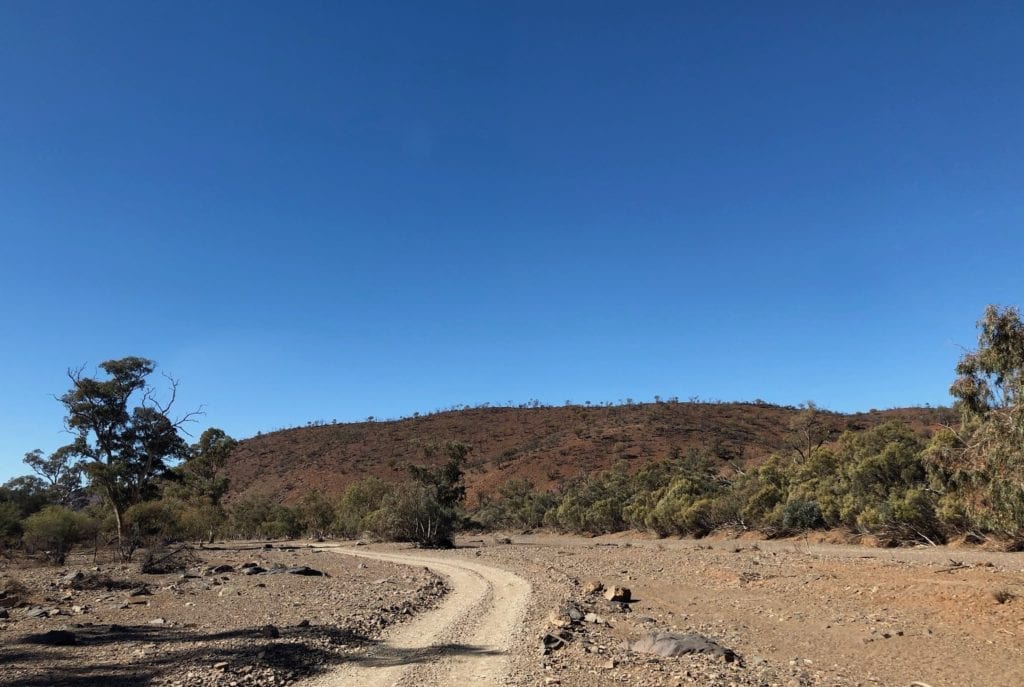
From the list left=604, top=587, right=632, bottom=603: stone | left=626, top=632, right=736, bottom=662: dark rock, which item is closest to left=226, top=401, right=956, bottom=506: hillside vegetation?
left=604, top=587, right=632, bottom=603: stone

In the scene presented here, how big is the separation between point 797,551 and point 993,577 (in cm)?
1031

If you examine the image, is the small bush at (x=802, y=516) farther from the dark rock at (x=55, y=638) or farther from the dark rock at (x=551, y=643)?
the dark rock at (x=55, y=638)

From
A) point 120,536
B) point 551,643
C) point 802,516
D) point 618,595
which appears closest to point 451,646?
point 551,643

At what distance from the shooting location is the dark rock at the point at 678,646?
34.4 feet

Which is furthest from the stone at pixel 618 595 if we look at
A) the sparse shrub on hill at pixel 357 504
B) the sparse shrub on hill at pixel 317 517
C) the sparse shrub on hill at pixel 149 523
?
the sparse shrub on hill at pixel 317 517

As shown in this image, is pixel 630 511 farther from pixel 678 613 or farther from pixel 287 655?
pixel 287 655

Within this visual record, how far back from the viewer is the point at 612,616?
48.0ft

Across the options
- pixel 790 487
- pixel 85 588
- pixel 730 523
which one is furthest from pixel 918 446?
pixel 85 588

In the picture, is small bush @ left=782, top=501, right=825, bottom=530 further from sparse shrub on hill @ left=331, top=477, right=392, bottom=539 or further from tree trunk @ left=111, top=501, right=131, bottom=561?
sparse shrub on hill @ left=331, top=477, right=392, bottom=539

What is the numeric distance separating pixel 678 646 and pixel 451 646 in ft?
13.0

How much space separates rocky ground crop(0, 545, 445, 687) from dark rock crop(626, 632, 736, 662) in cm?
495

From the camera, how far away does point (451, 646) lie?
11.2 metres

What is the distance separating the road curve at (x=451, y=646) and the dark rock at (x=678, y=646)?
2444 mm

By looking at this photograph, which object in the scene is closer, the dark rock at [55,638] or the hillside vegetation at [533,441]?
the dark rock at [55,638]
